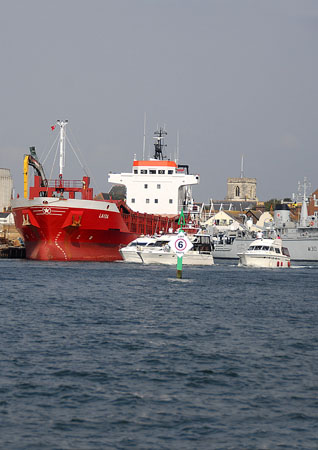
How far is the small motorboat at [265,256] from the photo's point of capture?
59.8 metres

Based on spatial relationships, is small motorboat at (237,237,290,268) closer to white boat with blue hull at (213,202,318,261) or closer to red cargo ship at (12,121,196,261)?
red cargo ship at (12,121,196,261)

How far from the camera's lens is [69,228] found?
5631cm

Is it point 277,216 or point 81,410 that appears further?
point 277,216

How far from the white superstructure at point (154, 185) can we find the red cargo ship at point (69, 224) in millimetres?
17711

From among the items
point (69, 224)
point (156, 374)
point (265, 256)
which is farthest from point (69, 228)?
point (156, 374)

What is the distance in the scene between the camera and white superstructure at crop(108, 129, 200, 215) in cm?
8188

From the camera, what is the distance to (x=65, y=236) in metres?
56.5

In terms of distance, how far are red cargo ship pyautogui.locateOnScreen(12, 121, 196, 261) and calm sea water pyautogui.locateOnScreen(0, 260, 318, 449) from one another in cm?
2645

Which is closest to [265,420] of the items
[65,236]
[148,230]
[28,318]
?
[28,318]

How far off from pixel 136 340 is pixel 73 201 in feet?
124

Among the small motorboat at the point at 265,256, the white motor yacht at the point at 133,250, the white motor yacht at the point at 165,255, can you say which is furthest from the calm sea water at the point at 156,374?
the small motorboat at the point at 265,256

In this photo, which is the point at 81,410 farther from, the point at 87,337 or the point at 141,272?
the point at 141,272

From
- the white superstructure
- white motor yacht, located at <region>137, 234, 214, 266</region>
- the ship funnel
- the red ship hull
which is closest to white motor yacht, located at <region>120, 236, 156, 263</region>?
white motor yacht, located at <region>137, 234, 214, 266</region>

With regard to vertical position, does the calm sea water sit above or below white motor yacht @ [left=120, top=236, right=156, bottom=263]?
below
